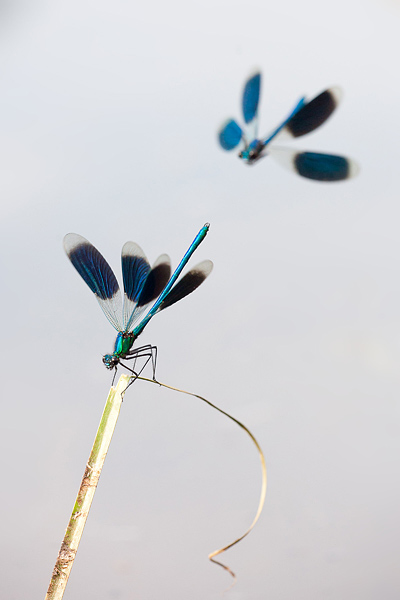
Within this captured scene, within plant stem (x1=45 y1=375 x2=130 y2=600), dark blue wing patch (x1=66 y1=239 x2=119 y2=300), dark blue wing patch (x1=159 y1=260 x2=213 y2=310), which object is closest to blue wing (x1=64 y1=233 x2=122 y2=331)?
dark blue wing patch (x1=66 y1=239 x2=119 y2=300)

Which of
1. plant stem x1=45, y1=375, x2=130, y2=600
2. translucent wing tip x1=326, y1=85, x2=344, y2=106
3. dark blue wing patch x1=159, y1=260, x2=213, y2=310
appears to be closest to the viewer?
plant stem x1=45, y1=375, x2=130, y2=600

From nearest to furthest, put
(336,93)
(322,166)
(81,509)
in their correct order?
1. (81,509)
2. (336,93)
3. (322,166)

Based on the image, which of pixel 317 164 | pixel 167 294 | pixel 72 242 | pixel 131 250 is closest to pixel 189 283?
pixel 167 294

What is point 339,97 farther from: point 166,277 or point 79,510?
point 79,510

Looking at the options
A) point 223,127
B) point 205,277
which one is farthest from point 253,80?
point 205,277

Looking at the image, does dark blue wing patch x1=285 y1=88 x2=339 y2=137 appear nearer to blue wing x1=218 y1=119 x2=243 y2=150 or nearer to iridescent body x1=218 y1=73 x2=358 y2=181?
iridescent body x1=218 y1=73 x2=358 y2=181

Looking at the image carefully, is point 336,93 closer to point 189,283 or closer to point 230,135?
point 230,135
